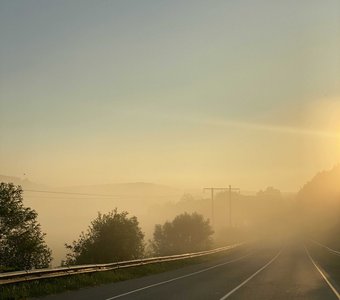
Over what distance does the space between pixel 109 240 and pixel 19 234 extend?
25.1 feet

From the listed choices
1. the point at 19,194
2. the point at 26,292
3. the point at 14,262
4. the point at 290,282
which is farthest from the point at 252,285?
the point at 19,194

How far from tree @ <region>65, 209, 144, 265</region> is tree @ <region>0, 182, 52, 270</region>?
2687 mm

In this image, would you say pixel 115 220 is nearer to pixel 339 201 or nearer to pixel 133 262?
pixel 133 262

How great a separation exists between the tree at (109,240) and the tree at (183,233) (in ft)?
149

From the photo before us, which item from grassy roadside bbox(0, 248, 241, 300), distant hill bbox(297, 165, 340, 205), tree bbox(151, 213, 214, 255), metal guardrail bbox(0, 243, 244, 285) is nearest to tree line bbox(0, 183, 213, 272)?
grassy roadside bbox(0, 248, 241, 300)

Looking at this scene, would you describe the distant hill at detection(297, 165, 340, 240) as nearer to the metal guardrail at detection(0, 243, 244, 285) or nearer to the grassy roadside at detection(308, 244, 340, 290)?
the grassy roadside at detection(308, 244, 340, 290)

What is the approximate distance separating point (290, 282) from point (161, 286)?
21.0ft

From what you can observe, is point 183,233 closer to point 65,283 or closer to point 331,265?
point 331,265

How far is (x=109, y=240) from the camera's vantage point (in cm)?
4150

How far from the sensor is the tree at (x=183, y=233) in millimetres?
89000

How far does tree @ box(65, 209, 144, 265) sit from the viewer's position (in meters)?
40.6

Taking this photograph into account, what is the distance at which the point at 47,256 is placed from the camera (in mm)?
38094

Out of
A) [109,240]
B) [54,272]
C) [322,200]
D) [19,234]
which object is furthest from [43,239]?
[322,200]

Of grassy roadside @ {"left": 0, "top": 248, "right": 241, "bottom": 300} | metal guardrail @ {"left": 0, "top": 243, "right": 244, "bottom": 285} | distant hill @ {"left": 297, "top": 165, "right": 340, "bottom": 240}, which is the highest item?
distant hill @ {"left": 297, "top": 165, "right": 340, "bottom": 240}
